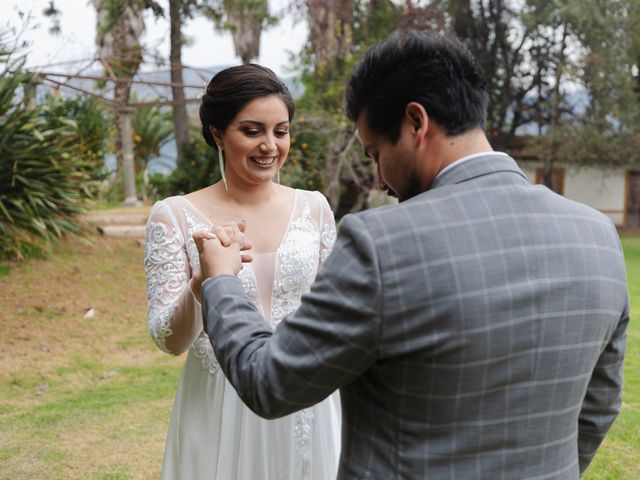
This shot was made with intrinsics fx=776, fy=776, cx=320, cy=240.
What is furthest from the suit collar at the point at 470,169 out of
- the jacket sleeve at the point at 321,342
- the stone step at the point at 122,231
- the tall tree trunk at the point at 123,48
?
the tall tree trunk at the point at 123,48

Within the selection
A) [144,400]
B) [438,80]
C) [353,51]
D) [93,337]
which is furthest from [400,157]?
[353,51]

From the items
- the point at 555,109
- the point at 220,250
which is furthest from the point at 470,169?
the point at 555,109

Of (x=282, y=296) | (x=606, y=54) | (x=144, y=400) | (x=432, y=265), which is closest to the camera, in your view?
(x=432, y=265)

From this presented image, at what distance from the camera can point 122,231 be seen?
38.9 ft

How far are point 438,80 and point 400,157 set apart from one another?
156mm

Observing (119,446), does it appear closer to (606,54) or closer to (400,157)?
(400,157)

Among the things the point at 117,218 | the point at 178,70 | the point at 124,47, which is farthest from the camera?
the point at 124,47

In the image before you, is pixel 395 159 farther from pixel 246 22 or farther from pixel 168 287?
pixel 246 22

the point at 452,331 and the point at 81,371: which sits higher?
the point at 452,331

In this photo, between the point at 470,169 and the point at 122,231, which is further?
the point at 122,231

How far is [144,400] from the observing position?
634 centimetres

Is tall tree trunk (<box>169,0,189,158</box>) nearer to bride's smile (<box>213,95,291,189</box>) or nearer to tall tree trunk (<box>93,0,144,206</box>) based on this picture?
tall tree trunk (<box>93,0,144,206</box>)

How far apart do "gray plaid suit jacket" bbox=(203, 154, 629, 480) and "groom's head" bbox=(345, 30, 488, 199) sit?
3.3 inches

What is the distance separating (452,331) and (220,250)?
59 centimetres
